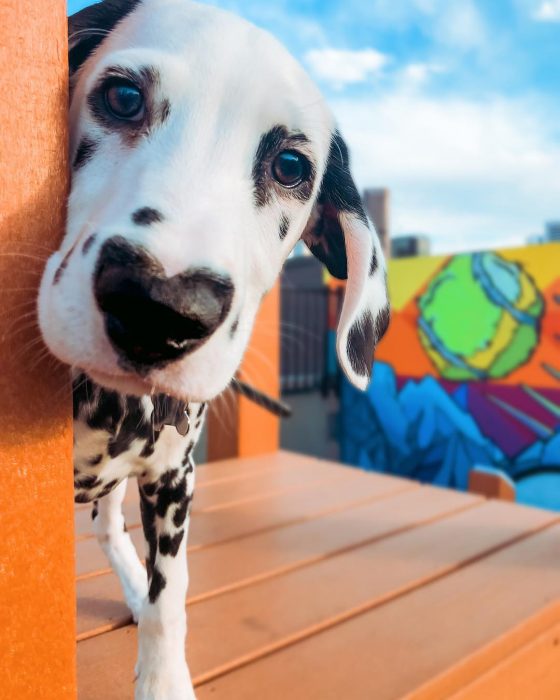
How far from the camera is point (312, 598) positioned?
172 cm

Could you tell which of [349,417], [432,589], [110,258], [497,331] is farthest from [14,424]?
[349,417]

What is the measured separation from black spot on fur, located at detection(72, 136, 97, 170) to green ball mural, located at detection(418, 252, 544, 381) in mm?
5312

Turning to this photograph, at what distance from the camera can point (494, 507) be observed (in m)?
2.68

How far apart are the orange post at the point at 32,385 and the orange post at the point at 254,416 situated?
240cm

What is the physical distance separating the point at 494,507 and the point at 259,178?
2235 millimetres

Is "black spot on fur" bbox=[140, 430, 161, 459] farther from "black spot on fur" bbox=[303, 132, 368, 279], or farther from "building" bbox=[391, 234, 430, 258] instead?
"building" bbox=[391, 234, 430, 258]

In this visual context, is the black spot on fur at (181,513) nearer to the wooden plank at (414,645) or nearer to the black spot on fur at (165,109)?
the wooden plank at (414,645)

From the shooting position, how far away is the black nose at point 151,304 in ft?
2.16

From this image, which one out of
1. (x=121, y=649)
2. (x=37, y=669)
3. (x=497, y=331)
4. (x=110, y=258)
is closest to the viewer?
Answer: (x=110, y=258)

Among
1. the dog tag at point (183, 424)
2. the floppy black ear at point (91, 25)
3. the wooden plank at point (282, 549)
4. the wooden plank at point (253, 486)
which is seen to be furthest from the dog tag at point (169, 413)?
the wooden plank at point (253, 486)

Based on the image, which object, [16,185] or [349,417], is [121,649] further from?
[349,417]

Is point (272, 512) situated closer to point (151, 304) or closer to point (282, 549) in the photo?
point (282, 549)

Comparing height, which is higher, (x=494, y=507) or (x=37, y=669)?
(x=37, y=669)

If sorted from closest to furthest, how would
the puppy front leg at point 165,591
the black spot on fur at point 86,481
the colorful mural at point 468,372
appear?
the black spot on fur at point 86,481 → the puppy front leg at point 165,591 → the colorful mural at point 468,372
